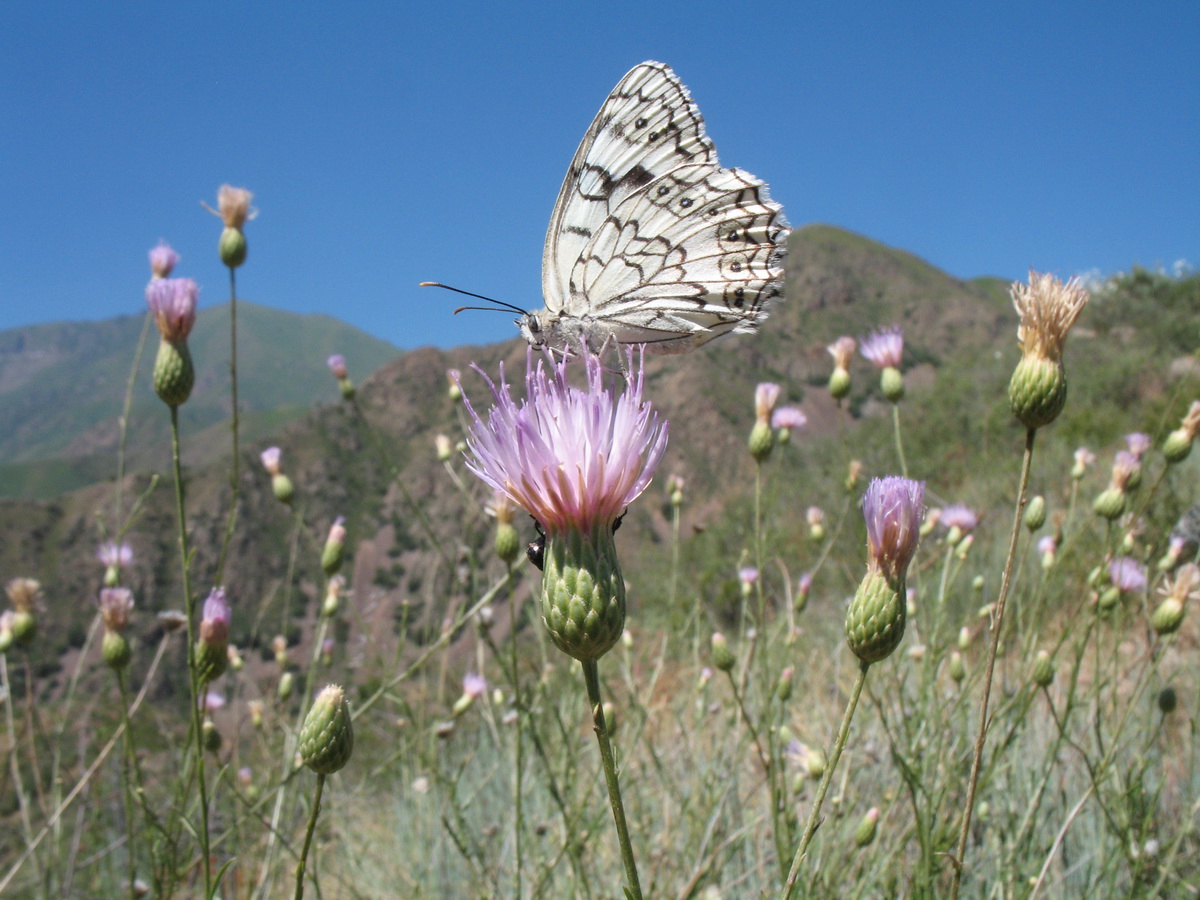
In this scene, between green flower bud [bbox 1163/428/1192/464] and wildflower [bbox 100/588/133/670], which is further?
green flower bud [bbox 1163/428/1192/464]

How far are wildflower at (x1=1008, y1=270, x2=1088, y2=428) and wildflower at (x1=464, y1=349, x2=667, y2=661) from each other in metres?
0.84

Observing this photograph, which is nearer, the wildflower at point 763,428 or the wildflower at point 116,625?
the wildflower at point 116,625

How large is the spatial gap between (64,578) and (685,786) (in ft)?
184

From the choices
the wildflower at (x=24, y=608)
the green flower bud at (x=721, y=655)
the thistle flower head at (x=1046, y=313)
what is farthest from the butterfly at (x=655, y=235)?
the wildflower at (x=24, y=608)

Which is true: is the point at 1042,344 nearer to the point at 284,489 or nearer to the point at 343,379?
the point at 284,489

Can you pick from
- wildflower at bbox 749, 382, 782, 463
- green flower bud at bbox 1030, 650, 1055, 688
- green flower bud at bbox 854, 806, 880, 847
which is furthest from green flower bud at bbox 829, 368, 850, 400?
green flower bud at bbox 854, 806, 880, 847

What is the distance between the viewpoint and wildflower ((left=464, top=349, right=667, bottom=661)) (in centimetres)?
108

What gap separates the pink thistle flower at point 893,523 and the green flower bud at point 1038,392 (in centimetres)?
38

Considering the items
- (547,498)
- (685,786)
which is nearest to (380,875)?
(685,786)

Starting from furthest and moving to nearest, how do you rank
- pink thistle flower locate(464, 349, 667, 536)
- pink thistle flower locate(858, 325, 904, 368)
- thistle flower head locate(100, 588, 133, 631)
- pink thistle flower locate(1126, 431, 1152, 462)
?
pink thistle flower locate(858, 325, 904, 368) < pink thistle flower locate(1126, 431, 1152, 462) < thistle flower head locate(100, 588, 133, 631) < pink thistle flower locate(464, 349, 667, 536)

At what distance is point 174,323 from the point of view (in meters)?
2.09

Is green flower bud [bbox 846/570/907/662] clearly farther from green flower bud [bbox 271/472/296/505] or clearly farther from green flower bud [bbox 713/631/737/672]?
green flower bud [bbox 271/472/296/505]

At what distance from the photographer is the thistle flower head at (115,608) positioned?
2254 millimetres

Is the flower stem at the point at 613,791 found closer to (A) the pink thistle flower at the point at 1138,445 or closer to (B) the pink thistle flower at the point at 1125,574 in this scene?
(B) the pink thistle flower at the point at 1125,574
